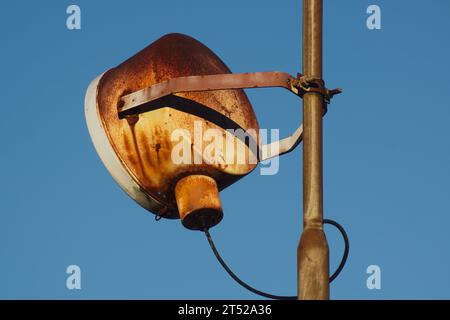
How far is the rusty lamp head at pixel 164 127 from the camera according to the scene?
350 inches

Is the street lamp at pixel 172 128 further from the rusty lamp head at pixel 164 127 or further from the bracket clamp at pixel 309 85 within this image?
the bracket clamp at pixel 309 85

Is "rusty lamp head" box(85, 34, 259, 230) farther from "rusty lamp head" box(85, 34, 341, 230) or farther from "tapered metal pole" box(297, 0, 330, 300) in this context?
"tapered metal pole" box(297, 0, 330, 300)

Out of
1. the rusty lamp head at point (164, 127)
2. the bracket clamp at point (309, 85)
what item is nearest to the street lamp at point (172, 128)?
the rusty lamp head at point (164, 127)

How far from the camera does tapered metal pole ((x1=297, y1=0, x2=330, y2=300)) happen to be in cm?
676

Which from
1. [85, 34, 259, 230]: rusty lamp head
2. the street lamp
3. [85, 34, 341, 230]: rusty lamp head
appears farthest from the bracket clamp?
[85, 34, 259, 230]: rusty lamp head

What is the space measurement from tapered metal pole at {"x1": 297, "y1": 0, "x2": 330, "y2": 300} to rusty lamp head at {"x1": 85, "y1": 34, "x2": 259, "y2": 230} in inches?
66.0

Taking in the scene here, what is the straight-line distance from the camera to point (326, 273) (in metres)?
6.77

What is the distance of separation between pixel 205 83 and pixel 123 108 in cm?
115

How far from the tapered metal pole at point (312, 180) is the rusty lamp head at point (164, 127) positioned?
1676 mm

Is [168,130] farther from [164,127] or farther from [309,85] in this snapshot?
[309,85]

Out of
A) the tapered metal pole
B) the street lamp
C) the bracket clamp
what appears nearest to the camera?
the tapered metal pole

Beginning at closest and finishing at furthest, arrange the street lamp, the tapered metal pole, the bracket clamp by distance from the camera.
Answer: the tapered metal pole
the bracket clamp
the street lamp
